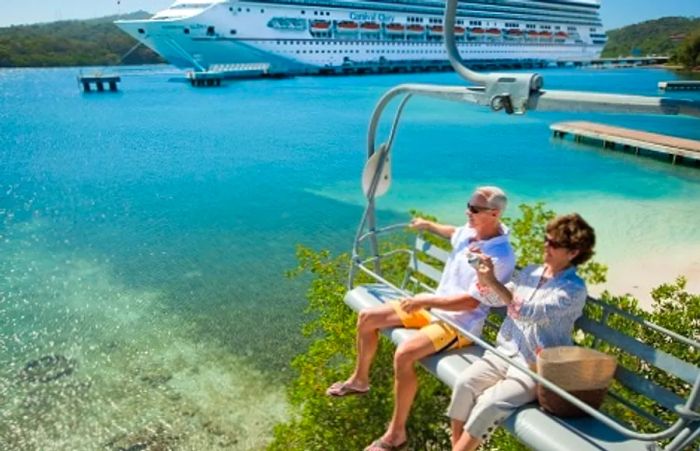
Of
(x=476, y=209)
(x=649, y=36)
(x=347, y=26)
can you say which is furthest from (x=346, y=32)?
(x=649, y=36)

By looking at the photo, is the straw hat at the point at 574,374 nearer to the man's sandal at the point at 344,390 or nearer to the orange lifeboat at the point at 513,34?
the man's sandal at the point at 344,390

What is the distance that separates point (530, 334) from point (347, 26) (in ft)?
249

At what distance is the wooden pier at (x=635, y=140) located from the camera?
21547 millimetres

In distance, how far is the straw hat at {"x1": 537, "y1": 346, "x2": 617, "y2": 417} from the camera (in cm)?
262

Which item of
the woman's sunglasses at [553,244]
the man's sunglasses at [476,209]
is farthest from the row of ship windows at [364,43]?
the woman's sunglasses at [553,244]

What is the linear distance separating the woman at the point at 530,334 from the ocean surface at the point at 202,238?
3.88 m

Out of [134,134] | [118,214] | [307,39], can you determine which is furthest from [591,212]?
[307,39]

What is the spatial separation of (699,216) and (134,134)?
27121 mm

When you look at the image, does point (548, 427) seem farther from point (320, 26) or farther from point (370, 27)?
point (370, 27)

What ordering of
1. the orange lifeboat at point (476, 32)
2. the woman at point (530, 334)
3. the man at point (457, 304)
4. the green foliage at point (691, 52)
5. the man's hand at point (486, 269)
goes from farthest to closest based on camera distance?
the orange lifeboat at point (476, 32)
the green foliage at point (691, 52)
the man at point (457, 304)
the man's hand at point (486, 269)
the woman at point (530, 334)

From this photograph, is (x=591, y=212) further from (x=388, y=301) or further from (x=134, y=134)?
(x=134, y=134)

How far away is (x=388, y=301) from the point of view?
3891mm

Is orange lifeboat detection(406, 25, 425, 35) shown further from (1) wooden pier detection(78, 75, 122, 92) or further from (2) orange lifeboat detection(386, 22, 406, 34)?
(1) wooden pier detection(78, 75, 122, 92)

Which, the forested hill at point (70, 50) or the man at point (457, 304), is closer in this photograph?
the man at point (457, 304)
